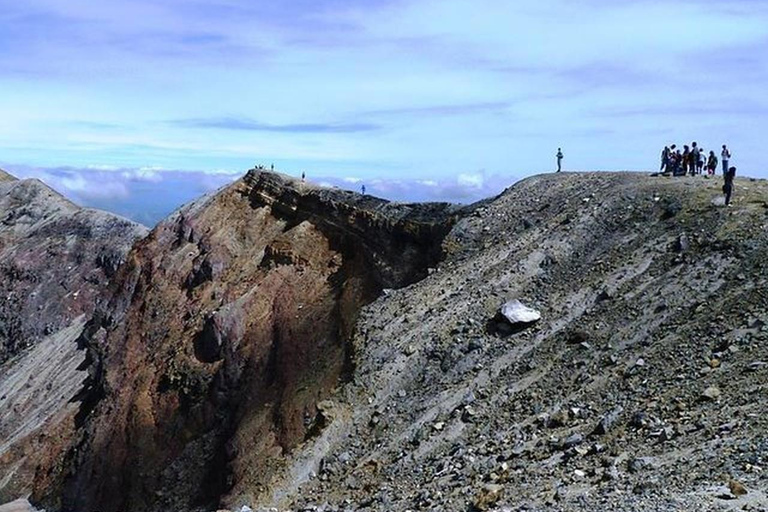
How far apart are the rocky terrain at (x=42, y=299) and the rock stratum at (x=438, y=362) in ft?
6.54

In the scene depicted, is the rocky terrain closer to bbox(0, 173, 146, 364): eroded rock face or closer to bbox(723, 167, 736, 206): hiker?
bbox(0, 173, 146, 364): eroded rock face

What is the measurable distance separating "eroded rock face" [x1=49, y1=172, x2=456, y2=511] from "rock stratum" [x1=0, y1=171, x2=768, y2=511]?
5.0 inches

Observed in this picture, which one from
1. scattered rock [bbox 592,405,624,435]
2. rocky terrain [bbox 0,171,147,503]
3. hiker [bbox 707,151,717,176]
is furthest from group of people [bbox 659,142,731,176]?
rocky terrain [bbox 0,171,147,503]

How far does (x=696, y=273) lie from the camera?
23891mm

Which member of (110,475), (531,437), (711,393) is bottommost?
(110,475)

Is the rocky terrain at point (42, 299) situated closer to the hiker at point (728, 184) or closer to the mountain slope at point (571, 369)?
the mountain slope at point (571, 369)

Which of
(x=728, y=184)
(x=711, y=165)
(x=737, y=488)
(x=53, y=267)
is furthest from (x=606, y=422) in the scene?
(x=53, y=267)

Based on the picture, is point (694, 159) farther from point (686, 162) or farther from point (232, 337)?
point (232, 337)

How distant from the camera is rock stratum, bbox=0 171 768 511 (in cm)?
1825

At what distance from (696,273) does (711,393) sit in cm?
604

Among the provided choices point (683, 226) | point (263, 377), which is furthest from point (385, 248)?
point (683, 226)

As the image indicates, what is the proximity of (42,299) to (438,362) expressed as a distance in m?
49.6

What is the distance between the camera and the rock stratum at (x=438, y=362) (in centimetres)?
1825

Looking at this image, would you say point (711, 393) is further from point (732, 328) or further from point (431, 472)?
point (431, 472)
